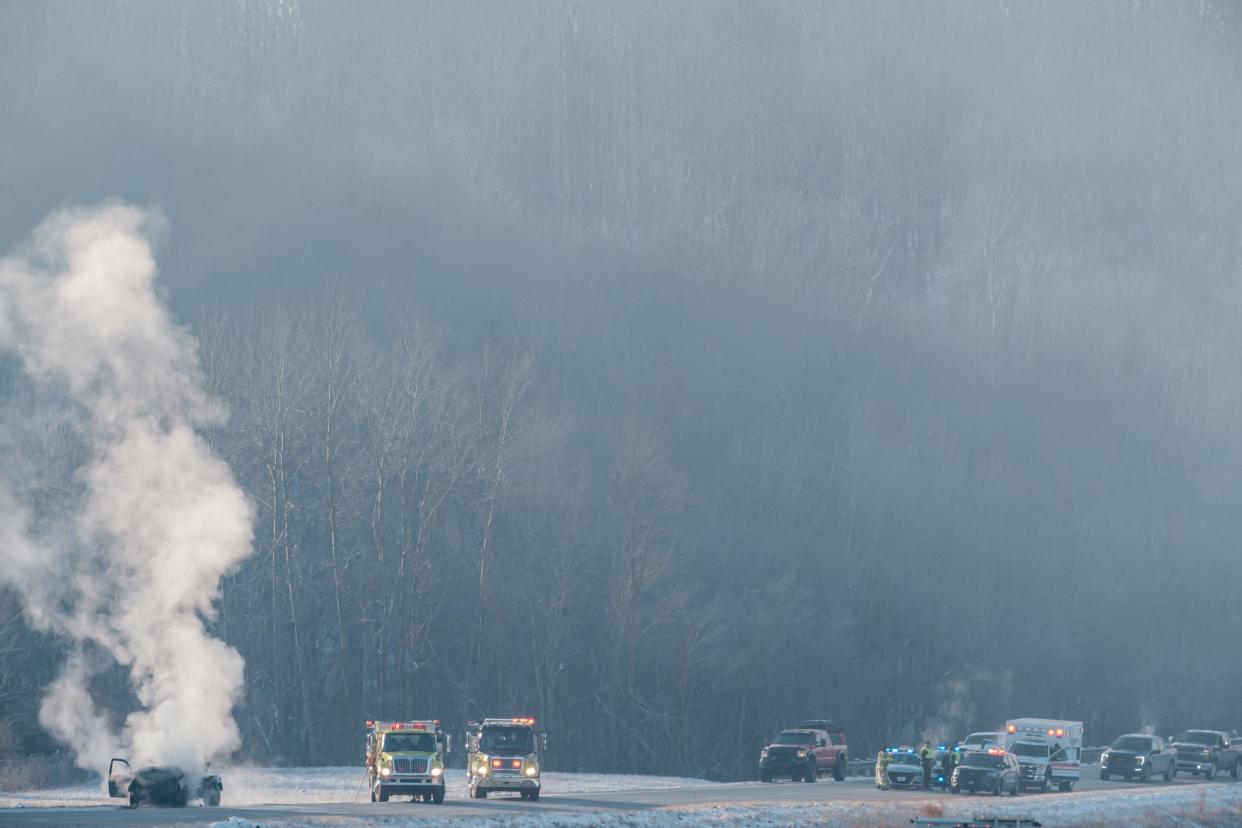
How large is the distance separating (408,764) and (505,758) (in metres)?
3.32

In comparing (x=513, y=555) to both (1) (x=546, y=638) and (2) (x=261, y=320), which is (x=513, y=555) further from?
(2) (x=261, y=320)

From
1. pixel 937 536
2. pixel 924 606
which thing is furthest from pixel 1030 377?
pixel 924 606

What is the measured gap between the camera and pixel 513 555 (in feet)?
291

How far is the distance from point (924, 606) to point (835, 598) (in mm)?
8492

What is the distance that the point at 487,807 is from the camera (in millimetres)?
42812

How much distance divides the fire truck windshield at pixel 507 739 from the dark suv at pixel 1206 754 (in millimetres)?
34401

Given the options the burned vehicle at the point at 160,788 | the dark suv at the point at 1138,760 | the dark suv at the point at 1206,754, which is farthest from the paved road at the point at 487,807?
the dark suv at the point at 1206,754

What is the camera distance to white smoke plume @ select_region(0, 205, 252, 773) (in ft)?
155

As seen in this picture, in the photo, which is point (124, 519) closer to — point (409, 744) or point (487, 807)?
point (409, 744)

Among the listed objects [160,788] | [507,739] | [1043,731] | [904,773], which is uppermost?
[1043,731]

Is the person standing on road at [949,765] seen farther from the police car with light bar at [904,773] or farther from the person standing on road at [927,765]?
the police car with light bar at [904,773]

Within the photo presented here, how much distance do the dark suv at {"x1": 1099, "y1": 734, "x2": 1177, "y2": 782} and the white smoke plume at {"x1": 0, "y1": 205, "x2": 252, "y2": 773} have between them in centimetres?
3553

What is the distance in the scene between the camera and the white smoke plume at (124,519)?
155ft

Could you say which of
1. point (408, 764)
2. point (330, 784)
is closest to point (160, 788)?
point (408, 764)
